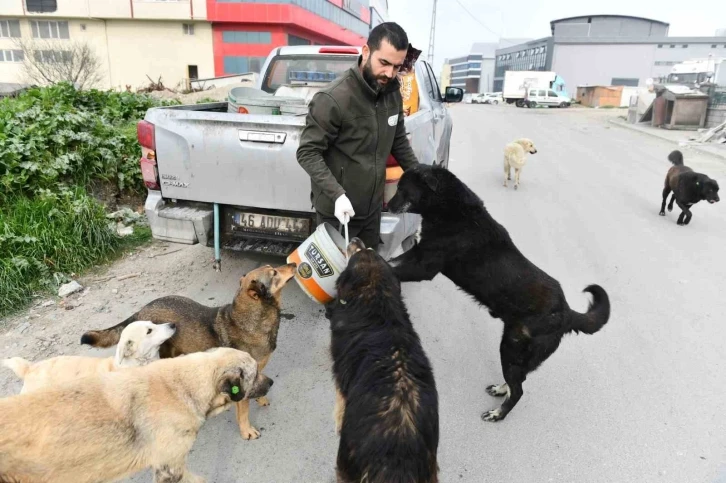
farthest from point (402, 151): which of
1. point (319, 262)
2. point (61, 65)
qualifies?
point (61, 65)

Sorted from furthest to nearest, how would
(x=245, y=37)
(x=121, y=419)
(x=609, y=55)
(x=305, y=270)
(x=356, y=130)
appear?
1. (x=609, y=55)
2. (x=245, y=37)
3. (x=305, y=270)
4. (x=356, y=130)
5. (x=121, y=419)

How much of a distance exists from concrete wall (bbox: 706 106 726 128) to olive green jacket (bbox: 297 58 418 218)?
21772 millimetres

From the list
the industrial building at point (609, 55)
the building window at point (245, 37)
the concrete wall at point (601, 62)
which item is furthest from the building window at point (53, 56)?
the concrete wall at point (601, 62)

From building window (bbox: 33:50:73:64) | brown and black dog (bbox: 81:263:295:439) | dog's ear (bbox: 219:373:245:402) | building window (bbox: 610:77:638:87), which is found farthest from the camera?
building window (bbox: 610:77:638:87)

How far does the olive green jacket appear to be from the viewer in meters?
2.97

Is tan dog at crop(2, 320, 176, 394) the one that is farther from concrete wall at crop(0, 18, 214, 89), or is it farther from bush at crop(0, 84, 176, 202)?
concrete wall at crop(0, 18, 214, 89)

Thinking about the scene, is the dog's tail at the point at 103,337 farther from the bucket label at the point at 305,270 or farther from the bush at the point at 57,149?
the bush at the point at 57,149

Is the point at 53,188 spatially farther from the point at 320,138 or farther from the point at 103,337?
the point at 320,138

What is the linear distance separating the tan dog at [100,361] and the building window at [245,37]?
45.6 m

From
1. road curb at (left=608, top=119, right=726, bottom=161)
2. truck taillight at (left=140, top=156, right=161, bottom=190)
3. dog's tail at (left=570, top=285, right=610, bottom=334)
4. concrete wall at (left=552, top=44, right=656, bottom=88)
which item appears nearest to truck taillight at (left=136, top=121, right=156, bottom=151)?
truck taillight at (left=140, top=156, right=161, bottom=190)

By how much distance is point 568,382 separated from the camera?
12.1 ft

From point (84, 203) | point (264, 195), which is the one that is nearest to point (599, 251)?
point (264, 195)

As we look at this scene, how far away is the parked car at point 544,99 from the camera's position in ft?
157

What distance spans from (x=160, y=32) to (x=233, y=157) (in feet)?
160
